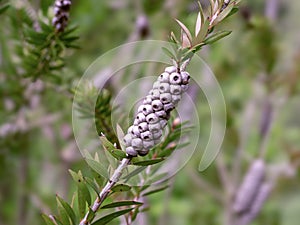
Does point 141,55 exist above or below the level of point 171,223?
above

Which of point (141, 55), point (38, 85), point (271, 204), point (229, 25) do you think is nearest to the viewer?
point (38, 85)

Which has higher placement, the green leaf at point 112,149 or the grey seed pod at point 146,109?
the grey seed pod at point 146,109

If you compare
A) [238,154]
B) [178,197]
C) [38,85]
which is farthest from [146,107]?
[178,197]

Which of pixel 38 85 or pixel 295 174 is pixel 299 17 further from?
pixel 38 85

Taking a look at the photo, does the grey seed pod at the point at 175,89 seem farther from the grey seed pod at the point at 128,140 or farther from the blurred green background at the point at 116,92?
the blurred green background at the point at 116,92

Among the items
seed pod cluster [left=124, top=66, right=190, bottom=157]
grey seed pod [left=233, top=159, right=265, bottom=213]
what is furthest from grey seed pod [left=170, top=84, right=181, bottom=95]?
grey seed pod [left=233, top=159, right=265, bottom=213]

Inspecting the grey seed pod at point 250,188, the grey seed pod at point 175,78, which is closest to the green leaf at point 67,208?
the grey seed pod at point 175,78

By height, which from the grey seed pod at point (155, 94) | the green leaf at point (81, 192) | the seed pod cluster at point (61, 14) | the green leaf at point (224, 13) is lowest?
the green leaf at point (81, 192)
